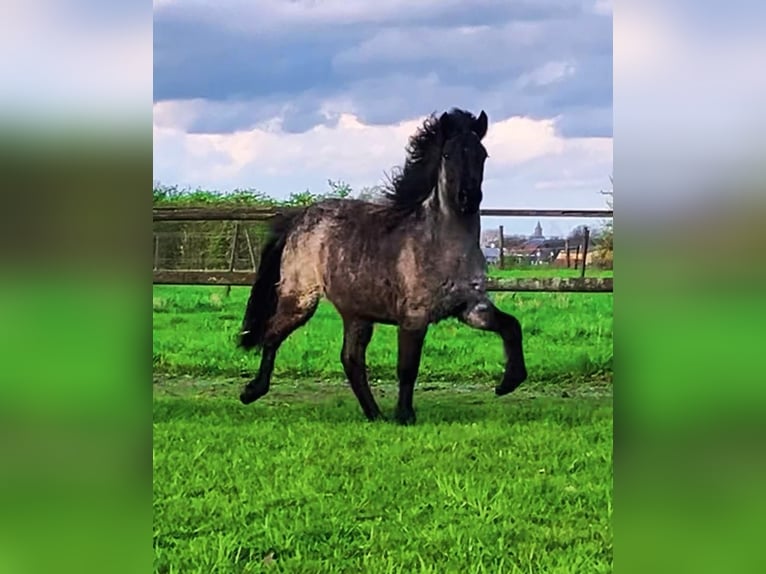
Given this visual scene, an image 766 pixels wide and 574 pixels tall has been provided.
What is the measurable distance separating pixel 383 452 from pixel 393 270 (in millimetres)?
610

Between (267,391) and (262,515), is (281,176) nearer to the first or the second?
(267,391)

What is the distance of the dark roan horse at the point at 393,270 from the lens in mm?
3096

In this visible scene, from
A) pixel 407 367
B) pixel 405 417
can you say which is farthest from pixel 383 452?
pixel 407 367

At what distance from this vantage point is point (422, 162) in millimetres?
3062

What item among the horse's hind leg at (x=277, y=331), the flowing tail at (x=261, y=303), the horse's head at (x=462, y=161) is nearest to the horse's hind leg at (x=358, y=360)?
the horse's hind leg at (x=277, y=331)

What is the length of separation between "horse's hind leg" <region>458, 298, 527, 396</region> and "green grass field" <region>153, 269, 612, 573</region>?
29mm

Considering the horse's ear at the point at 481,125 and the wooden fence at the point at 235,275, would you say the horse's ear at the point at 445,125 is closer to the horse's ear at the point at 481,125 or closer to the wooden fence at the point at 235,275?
the horse's ear at the point at 481,125

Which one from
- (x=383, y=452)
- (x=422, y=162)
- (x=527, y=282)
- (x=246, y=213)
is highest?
(x=422, y=162)

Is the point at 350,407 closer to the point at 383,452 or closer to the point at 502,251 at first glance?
the point at 383,452

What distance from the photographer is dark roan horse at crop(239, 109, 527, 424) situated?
3096 mm

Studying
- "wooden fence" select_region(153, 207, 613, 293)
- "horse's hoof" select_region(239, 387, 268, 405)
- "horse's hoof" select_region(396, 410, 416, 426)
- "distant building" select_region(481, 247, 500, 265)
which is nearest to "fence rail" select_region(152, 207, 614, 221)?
"wooden fence" select_region(153, 207, 613, 293)

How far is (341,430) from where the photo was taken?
313 centimetres

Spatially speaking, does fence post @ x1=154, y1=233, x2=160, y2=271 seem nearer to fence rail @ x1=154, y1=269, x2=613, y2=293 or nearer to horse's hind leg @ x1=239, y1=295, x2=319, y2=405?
fence rail @ x1=154, y1=269, x2=613, y2=293
